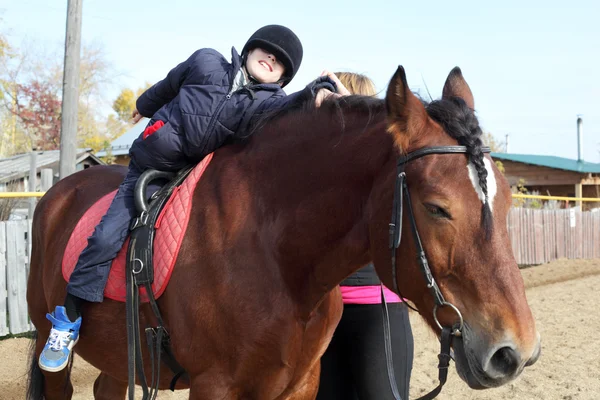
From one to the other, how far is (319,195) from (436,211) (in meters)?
0.57

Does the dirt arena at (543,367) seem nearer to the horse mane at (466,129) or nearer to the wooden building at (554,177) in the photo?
the horse mane at (466,129)

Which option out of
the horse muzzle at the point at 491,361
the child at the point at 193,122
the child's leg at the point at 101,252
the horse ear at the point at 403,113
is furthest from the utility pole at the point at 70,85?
the horse muzzle at the point at 491,361

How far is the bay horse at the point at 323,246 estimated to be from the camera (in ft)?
5.81

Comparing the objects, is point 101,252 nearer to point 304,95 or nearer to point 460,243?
point 304,95

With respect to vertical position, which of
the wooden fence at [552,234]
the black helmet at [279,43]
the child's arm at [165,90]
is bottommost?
the wooden fence at [552,234]

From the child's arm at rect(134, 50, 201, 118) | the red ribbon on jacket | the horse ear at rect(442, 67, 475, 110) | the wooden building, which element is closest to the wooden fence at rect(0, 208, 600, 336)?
the child's arm at rect(134, 50, 201, 118)

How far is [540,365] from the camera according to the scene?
6.20m

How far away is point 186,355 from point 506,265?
1338mm

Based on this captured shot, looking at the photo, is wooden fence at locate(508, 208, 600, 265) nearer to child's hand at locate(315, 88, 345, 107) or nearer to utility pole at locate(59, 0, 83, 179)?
utility pole at locate(59, 0, 83, 179)

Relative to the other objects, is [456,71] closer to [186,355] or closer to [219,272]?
[219,272]

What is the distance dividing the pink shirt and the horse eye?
3.94ft

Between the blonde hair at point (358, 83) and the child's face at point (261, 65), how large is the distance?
0.65 meters

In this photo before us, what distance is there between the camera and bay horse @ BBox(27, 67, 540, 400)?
1.77 m

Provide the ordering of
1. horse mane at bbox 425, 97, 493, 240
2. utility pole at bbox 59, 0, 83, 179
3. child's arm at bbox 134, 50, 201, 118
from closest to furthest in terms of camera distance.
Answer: horse mane at bbox 425, 97, 493, 240, child's arm at bbox 134, 50, 201, 118, utility pole at bbox 59, 0, 83, 179
